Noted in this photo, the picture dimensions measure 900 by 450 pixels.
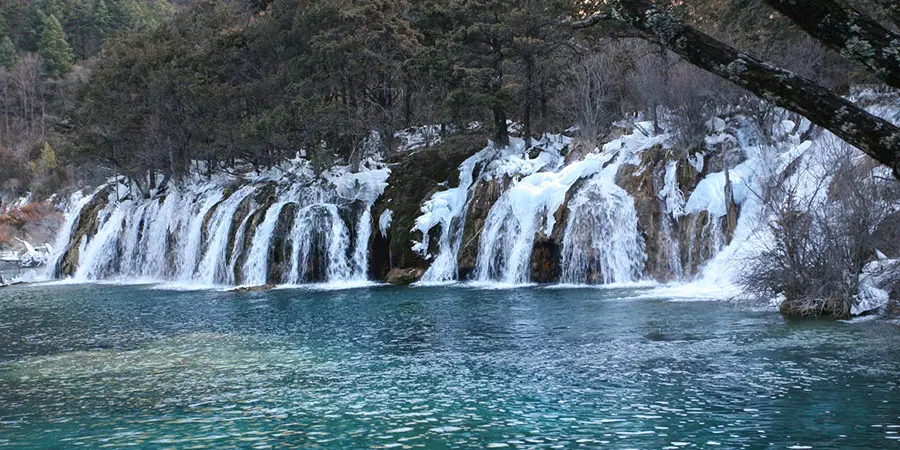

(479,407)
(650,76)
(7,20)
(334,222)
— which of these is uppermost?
(7,20)

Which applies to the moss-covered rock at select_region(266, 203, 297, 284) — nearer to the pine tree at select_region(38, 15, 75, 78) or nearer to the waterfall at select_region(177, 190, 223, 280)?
the waterfall at select_region(177, 190, 223, 280)

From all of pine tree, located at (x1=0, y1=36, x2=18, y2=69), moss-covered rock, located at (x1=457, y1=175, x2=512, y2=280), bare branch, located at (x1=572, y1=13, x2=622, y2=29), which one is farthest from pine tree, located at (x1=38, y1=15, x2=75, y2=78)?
bare branch, located at (x1=572, y1=13, x2=622, y2=29)

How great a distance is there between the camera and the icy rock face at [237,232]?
122 ft

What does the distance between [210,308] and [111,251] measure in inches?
938

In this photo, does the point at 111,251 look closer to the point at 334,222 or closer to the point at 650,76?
the point at 334,222

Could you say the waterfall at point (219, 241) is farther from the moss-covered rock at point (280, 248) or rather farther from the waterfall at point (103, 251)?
the waterfall at point (103, 251)

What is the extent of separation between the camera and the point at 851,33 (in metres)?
5.09

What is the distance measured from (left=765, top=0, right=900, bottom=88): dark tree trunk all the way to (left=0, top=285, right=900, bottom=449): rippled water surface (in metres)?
5.49

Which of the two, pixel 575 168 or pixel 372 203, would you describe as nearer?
pixel 575 168

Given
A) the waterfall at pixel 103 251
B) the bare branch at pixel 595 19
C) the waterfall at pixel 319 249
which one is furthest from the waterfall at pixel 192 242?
the bare branch at pixel 595 19

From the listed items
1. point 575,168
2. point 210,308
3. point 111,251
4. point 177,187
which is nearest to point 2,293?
point 111,251

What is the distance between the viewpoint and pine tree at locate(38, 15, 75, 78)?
9544cm

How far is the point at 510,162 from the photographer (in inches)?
1417

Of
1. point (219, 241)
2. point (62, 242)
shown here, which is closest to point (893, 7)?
point (219, 241)
